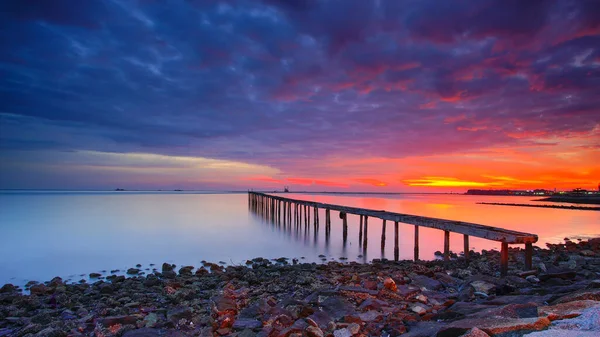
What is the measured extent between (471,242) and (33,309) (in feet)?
60.4

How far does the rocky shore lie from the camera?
3.77 m

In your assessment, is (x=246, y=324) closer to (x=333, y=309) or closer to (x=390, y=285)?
(x=333, y=309)

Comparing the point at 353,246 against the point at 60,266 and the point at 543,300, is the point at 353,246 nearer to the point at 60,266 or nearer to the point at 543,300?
the point at 60,266

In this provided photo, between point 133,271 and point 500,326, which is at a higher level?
point 500,326

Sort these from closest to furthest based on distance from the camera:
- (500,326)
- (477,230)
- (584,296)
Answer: (500,326)
(584,296)
(477,230)

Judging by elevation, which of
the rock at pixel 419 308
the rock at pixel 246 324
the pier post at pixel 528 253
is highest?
the pier post at pixel 528 253

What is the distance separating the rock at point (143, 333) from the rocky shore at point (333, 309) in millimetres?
13

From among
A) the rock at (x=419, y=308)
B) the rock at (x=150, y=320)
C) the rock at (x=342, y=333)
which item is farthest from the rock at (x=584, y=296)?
the rock at (x=150, y=320)

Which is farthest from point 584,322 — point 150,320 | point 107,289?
point 107,289

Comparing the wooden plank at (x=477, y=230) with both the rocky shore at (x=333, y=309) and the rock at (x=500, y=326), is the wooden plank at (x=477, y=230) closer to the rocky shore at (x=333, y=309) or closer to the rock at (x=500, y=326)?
the rocky shore at (x=333, y=309)

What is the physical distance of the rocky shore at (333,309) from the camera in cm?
377

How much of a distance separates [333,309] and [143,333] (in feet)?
8.78

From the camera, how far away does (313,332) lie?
4512 millimetres

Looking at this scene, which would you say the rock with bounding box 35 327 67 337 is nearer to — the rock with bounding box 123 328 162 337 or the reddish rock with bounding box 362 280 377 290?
the rock with bounding box 123 328 162 337
